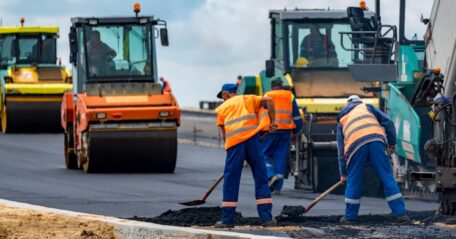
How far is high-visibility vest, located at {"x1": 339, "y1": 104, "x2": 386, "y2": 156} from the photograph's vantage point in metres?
15.1

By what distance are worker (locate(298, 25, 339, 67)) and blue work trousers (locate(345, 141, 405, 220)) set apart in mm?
9880

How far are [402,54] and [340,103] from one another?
428 centimetres

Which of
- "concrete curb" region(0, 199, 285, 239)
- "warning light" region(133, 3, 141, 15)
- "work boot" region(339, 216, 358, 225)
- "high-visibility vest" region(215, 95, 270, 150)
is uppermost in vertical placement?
"warning light" region(133, 3, 141, 15)

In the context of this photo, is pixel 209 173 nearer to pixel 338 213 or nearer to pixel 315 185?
pixel 315 185

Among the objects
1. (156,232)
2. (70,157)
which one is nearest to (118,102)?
(70,157)

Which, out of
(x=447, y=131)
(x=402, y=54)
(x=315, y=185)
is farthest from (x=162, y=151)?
(x=447, y=131)

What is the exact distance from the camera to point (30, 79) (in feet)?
114

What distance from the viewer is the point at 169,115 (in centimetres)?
2408

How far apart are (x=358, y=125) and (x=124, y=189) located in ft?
19.9

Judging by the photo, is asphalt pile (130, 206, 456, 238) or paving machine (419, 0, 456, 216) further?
paving machine (419, 0, 456, 216)

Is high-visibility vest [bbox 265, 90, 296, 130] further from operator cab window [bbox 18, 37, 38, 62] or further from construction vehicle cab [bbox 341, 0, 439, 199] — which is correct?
operator cab window [bbox 18, 37, 38, 62]

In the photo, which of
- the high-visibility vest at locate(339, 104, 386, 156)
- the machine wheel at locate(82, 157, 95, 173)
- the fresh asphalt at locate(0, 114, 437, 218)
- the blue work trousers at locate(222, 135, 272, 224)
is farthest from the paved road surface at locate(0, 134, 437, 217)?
the blue work trousers at locate(222, 135, 272, 224)

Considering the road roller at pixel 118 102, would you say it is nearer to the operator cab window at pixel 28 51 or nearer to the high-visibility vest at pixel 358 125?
the high-visibility vest at pixel 358 125

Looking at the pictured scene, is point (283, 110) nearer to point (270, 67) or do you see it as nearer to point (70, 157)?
point (270, 67)
